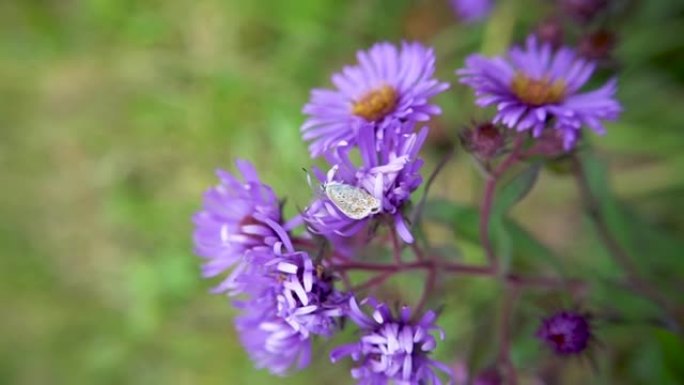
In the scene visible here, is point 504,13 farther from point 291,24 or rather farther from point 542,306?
point 542,306

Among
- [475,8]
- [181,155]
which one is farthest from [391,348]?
[181,155]

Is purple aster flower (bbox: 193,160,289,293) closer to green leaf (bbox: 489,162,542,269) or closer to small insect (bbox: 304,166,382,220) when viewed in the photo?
small insect (bbox: 304,166,382,220)

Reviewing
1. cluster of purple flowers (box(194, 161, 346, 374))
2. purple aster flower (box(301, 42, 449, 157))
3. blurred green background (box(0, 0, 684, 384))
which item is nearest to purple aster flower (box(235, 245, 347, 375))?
cluster of purple flowers (box(194, 161, 346, 374))

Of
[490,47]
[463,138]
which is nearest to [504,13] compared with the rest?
[490,47]

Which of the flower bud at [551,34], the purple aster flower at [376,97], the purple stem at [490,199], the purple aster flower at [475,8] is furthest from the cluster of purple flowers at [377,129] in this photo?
the purple aster flower at [475,8]

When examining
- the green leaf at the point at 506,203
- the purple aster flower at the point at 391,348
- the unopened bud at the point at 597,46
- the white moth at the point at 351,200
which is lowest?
the purple aster flower at the point at 391,348

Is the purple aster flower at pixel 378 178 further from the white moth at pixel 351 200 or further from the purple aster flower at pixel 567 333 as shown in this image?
the purple aster flower at pixel 567 333
